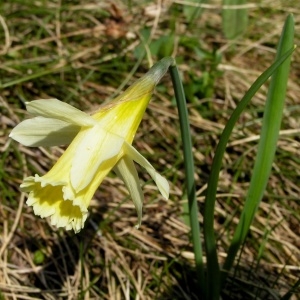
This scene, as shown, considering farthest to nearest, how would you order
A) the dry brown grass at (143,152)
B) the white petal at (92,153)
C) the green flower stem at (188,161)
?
the dry brown grass at (143,152), the green flower stem at (188,161), the white petal at (92,153)

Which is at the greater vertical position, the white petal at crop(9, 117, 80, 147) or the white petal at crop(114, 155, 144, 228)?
the white petal at crop(9, 117, 80, 147)

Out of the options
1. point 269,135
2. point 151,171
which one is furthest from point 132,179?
point 269,135

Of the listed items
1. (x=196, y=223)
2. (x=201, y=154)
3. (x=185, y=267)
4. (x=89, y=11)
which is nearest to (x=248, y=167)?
(x=201, y=154)

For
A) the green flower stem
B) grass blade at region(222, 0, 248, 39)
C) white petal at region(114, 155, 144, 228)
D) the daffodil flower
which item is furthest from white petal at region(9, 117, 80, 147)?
grass blade at region(222, 0, 248, 39)

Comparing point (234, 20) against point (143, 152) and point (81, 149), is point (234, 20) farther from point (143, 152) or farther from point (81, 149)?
point (81, 149)

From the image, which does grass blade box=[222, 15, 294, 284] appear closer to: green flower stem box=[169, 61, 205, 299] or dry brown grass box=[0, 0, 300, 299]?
green flower stem box=[169, 61, 205, 299]

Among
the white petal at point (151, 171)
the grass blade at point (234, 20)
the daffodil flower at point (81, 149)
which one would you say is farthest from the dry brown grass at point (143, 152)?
the white petal at point (151, 171)

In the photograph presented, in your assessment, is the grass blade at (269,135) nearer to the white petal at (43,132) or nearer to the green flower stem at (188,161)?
the green flower stem at (188,161)

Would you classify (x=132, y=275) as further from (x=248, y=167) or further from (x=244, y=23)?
(x=244, y=23)
